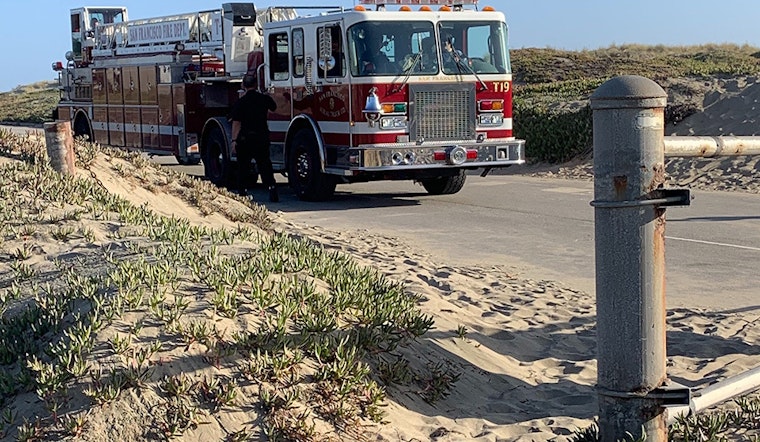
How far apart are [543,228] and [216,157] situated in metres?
7.92

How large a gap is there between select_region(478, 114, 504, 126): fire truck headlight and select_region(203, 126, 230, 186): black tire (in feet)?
16.1

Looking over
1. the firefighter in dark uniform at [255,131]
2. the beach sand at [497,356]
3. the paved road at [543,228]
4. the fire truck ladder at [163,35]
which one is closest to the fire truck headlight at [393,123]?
the paved road at [543,228]

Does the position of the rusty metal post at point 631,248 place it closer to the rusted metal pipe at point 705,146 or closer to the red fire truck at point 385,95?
the rusted metal pipe at point 705,146

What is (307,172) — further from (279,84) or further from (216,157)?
(216,157)

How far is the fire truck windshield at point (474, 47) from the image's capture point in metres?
14.9

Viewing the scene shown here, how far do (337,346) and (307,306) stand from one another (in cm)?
45

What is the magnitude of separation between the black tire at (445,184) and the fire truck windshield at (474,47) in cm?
188

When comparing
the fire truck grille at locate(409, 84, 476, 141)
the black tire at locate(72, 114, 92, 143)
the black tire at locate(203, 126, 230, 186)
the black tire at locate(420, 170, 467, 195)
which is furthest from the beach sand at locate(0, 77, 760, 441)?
the black tire at locate(72, 114, 92, 143)

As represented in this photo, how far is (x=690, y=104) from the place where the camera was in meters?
22.6

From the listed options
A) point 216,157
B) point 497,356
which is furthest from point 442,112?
point 497,356

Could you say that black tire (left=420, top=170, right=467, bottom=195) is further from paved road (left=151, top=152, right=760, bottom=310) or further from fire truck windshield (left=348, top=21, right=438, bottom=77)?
fire truck windshield (left=348, top=21, right=438, bottom=77)

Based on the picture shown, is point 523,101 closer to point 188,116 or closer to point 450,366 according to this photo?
point 188,116

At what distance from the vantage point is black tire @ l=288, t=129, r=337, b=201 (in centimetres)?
1561

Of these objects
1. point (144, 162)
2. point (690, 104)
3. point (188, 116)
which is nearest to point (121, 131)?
point (188, 116)
